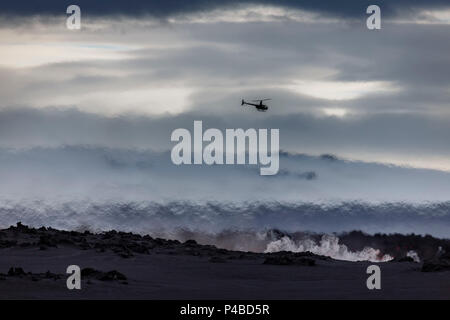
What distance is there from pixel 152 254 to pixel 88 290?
15.6m

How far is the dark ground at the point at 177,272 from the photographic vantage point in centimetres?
5644

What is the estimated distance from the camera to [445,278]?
61.4m

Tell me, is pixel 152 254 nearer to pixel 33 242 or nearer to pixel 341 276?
pixel 33 242

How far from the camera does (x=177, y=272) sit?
64688mm

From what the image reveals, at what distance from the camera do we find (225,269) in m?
66.2

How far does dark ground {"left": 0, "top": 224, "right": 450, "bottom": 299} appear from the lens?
185 ft

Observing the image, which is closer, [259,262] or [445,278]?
[445,278]
